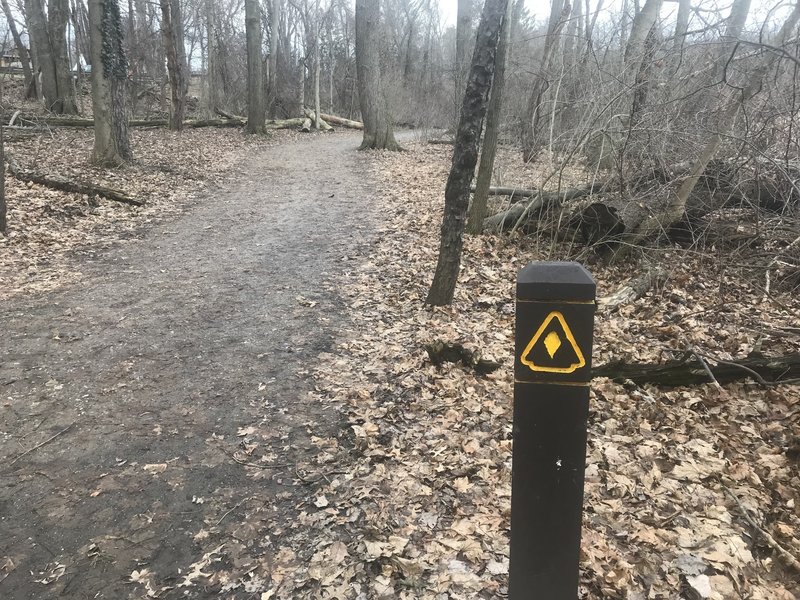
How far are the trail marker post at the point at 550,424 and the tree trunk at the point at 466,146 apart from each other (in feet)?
14.6

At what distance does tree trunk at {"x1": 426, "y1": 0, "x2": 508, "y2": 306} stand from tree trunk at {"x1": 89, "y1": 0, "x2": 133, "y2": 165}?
32.7ft

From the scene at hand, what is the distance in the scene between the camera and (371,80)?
758 inches

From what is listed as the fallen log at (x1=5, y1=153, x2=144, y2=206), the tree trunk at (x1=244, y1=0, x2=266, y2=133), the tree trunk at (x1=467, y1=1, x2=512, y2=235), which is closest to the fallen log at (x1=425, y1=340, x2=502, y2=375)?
the tree trunk at (x1=467, y1=1, x2=512, y2=235)

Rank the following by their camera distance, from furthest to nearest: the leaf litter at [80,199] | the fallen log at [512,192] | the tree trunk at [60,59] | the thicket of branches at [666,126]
Answer: the tree trunk at [60,59] → the fallen log at [512,192] → the leaf litter at [80,199] → the thicket of branches at [666,126]

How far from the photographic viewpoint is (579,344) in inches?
67.4

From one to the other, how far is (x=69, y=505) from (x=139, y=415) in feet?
3.53

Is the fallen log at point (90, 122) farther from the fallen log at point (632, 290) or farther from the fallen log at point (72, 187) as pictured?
the fallen log at point (632, 290)

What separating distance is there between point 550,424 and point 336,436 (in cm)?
286

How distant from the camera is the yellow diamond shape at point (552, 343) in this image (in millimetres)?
1722

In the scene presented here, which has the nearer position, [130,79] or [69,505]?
[69,505]

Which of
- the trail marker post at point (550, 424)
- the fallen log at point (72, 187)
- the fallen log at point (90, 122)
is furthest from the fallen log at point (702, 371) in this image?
the fallen log at point (90, 122)

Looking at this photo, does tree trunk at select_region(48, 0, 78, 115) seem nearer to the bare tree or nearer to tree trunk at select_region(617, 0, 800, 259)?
the bare tree

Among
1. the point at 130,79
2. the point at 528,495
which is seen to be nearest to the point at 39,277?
the point at 528,495

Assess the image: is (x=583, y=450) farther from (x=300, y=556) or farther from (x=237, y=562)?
(x=237, y=562)
